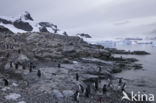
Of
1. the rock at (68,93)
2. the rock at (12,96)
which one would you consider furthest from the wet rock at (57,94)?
the rock at (12,96)

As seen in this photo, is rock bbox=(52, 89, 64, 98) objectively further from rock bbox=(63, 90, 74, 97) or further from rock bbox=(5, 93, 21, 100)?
rock bbox=(5, 93, 21, 100)

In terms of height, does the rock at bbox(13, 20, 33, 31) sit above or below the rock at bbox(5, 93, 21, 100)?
A: above

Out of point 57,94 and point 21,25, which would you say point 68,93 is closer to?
point 57,94

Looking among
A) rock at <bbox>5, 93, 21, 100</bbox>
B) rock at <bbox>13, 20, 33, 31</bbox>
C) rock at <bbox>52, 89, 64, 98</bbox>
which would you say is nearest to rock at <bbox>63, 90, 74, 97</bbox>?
rock at <bbox>52, 89, 64, 98</bbox>

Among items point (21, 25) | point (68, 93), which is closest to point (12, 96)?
point (68, 93)

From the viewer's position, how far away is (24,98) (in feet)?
43.9

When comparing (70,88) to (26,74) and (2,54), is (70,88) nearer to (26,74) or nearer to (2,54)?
(26,74)

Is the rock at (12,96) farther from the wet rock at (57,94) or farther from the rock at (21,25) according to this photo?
the rock at (21,25)

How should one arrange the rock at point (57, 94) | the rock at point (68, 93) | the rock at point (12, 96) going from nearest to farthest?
the rock at point (12, 96), the rock at point (57, 94), the rock at point (68, 93)

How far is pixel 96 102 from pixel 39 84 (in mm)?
6315

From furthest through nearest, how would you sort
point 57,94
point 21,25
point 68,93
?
point 21,25
point 68,93
point 57,94

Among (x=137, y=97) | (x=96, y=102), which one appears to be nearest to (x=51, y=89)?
(x=96, y=102)

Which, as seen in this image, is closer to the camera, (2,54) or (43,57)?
(2,54)

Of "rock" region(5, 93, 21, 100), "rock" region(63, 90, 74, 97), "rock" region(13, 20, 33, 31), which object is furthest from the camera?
"rock" region(13, 20, 33, 31)
